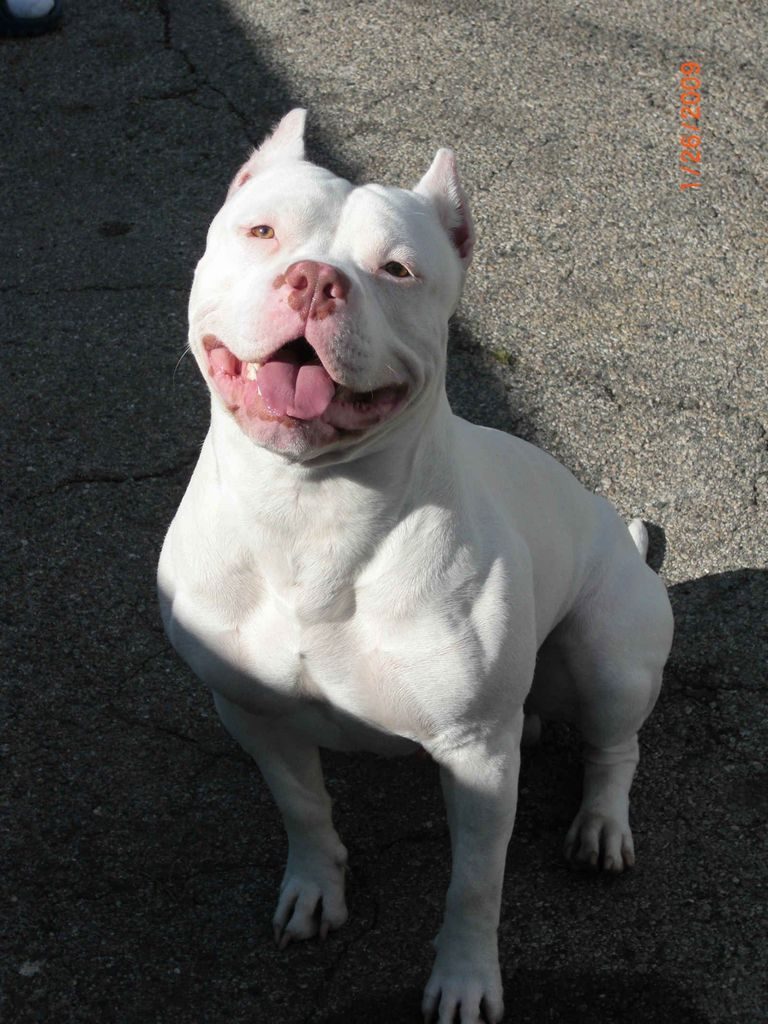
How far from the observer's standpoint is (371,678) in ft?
8.00

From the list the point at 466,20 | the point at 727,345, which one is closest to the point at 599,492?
the point at 727,345

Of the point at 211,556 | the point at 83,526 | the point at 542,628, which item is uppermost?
the point at 211,556

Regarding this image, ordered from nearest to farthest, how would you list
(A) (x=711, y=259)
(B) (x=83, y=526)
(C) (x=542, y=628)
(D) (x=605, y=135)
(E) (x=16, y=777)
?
1. (C) (x=542, y=628)
2. (E) (x=16, y=777)
3. (B) (x=83, y=526)
4. (A) (x=711, y=259)
5. (D) (x=605, y=135)

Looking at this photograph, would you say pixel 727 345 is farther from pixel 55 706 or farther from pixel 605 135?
pixel 55 706

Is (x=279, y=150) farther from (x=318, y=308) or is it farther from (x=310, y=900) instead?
(x=310, y=900)

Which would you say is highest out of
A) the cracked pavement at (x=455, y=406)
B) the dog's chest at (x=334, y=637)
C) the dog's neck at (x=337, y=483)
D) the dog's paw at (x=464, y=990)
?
the dog's neck at (x=337, y=483)

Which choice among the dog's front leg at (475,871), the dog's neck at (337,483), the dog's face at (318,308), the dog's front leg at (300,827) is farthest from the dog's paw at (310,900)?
the dog's face at (318,308)

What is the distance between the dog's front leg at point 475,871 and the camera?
2.55 metres

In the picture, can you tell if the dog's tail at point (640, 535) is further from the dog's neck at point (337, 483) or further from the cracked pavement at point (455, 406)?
A: the dog's neck at point (337, 483)

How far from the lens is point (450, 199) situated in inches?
96.1

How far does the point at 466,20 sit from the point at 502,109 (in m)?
0.83

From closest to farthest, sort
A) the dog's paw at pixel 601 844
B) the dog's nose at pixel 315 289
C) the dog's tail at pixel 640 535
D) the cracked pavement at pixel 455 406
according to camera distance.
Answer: the dog's nose at pixel 315 289
the cracked pavement at pixel 455 406
the dog's paw at pixel 601 844
the dog's tail at pixel 640 535

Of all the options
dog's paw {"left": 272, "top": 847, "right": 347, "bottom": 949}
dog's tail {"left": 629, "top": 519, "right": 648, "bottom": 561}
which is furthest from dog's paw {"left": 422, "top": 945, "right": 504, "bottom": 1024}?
dog's tail {"left": 629, "top": 519, "right": 648, "bottom": 561}
